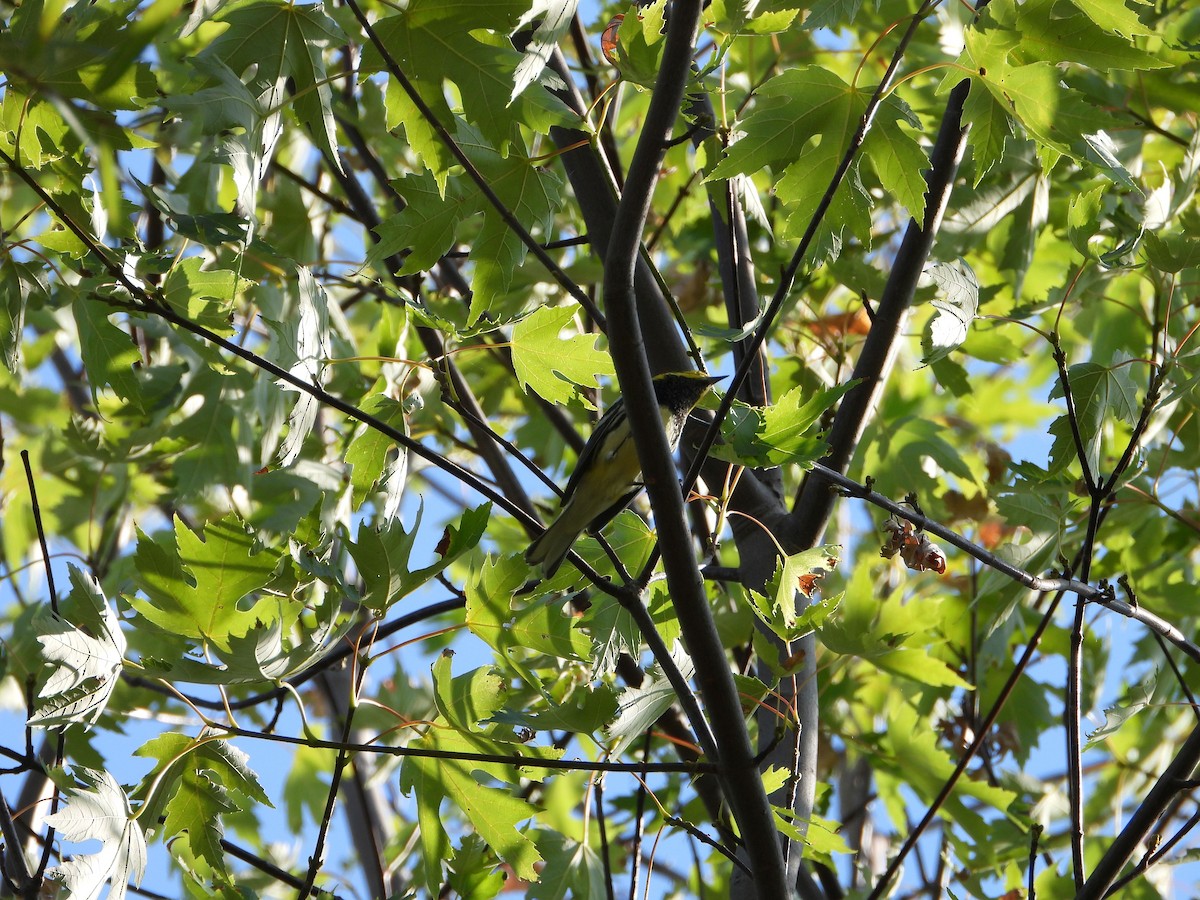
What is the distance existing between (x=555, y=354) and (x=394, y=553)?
62 centimetres

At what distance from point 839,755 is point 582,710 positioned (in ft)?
10.9

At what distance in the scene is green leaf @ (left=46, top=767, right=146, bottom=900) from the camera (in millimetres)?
1969

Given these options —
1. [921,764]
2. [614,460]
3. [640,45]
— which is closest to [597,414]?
[614,460]

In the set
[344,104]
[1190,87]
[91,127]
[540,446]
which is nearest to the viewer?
[91,127]

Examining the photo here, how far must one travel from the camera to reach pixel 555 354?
241cm

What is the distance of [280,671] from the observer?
213 centimetres

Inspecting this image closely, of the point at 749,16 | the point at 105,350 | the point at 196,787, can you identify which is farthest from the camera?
the point at 105,350

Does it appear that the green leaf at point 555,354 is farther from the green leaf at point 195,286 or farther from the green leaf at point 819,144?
the green leaf at point 195,286

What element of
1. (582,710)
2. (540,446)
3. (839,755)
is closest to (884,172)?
(582,710)

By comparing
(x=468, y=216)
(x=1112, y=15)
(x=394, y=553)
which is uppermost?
(x=1112, y=15)

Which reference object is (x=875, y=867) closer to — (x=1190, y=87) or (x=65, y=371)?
(x=1190, y=87)

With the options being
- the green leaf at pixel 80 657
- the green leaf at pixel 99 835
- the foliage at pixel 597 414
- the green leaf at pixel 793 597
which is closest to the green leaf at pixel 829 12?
the foliage at pixel 597 414

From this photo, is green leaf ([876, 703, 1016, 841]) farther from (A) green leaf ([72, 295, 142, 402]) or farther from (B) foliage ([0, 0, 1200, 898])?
(A) green leaf ([72, 295, 142, 402])

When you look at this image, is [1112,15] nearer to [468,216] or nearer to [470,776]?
[468,216]
